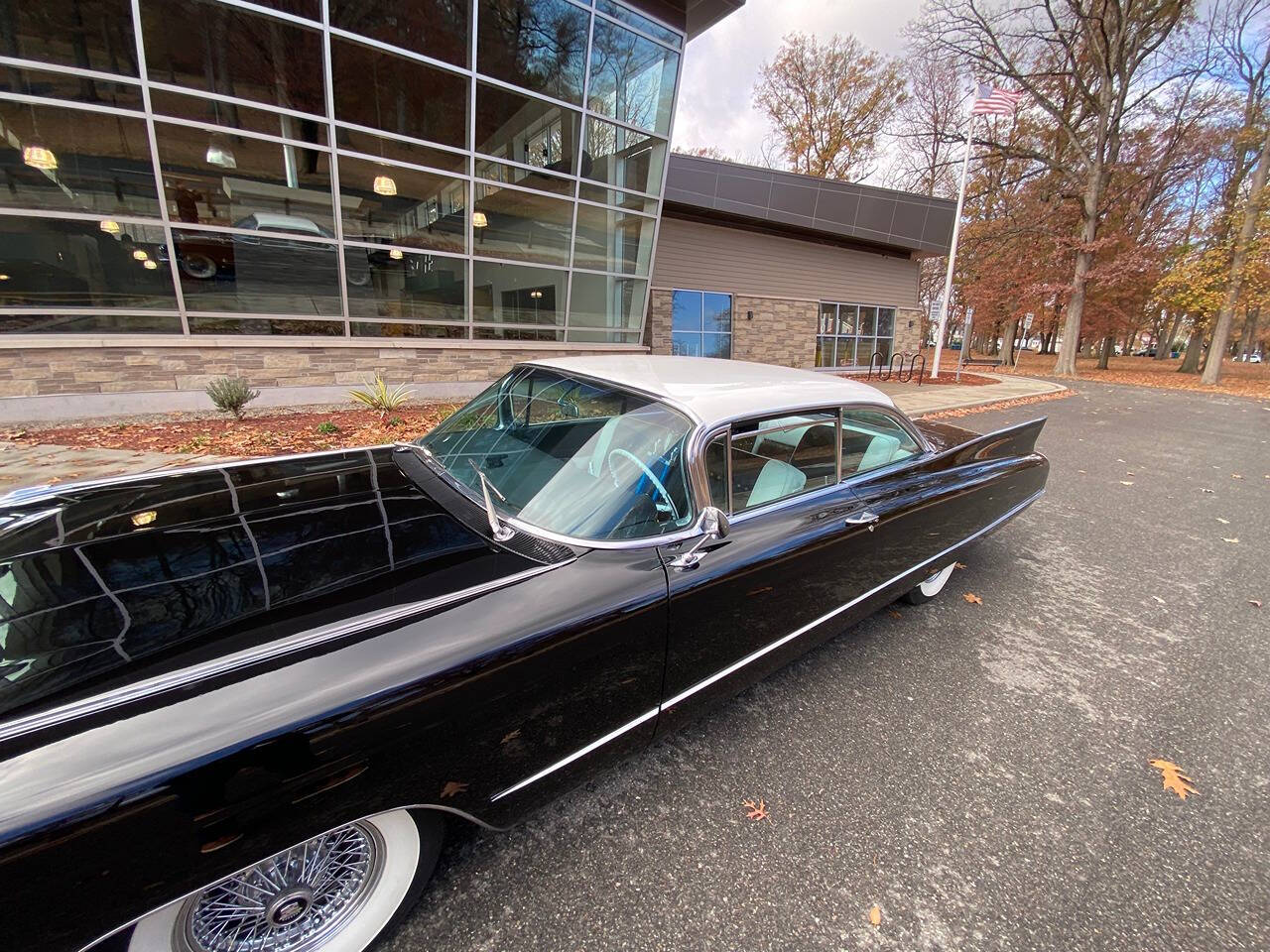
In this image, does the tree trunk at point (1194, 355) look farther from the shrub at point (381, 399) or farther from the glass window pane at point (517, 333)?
the shrub at point (381, 399)

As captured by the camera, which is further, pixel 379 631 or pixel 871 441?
pixel 871 441

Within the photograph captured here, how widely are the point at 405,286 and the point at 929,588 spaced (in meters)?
9.04

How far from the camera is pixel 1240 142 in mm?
17484

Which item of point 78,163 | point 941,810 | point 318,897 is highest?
point 78,163

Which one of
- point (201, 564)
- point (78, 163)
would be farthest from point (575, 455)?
point (78, 163)

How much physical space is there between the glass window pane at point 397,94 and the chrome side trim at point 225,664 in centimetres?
950

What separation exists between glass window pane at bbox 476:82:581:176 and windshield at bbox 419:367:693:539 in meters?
8.59

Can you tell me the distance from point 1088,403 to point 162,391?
757 inches

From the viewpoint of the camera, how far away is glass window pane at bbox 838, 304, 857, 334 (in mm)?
16844

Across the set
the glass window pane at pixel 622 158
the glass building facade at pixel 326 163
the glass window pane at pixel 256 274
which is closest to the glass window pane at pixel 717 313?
the glass building facade at pixel 326 163

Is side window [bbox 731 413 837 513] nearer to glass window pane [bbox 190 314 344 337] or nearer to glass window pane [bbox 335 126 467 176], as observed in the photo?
glass window pane [bbox 190 314 344 337]

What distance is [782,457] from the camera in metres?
2.54

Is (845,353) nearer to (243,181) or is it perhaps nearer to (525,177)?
(525,177)

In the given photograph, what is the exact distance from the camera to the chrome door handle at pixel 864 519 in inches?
92.9
